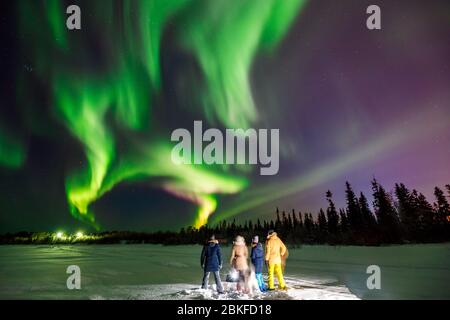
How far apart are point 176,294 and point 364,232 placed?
1264 inches

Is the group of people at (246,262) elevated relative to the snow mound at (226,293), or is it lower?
elevated

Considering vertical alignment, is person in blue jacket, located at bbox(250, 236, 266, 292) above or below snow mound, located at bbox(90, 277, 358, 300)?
above

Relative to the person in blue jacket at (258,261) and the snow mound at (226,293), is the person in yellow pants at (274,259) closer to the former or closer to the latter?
the person in blue jacket at (258,261)

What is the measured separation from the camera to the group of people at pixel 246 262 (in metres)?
9.81

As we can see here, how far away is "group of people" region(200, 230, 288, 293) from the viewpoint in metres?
9.81

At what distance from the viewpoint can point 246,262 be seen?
10.0 m

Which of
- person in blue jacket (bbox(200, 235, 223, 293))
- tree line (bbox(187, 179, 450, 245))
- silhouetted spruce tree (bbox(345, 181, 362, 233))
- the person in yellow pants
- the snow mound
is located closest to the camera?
the snow mound

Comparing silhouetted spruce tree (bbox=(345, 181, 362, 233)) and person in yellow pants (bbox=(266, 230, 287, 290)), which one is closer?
person in yellow pants (bbox=(266, 230, 287, 290))

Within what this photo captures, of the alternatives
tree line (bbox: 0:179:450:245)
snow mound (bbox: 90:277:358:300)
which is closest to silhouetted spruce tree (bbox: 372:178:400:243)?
tree line (bbox: 0:179:450:245)

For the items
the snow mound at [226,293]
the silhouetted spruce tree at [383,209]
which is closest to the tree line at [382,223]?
the silhouetted spruce tree at [383,209]

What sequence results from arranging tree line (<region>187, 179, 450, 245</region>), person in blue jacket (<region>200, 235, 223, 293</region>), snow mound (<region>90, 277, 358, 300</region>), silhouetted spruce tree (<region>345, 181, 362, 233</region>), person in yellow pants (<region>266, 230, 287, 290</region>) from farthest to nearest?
silhouetted spruce tree (<region>345, 181, 362, 233</region>)
tree line (<region>187, 179, 450, 245</region>)
person in yellow pants (<region>266, 230, 287, 290</region>)
person in blue jacket (<region>200, 235, 223, 293</region>)
snow mound (<region>90, 277, 358, 300</region>)

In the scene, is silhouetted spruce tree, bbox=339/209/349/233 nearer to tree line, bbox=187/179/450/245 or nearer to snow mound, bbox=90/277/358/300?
tree line, bbox=187/179/450/245
